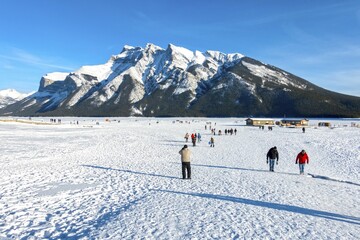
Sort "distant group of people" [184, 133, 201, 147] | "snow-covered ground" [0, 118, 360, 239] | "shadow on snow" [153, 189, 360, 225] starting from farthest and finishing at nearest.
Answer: "distant group of people" [184, 133, 201, 147] → "shadow on snow" [153, 189, 360, 225] → "snow-covered ground" [0, 118, 360, 239]

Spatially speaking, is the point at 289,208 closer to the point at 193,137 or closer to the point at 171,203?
the point at 171,203

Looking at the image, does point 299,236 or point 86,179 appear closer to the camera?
point 299,236

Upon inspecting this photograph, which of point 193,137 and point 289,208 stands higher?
point 193,137

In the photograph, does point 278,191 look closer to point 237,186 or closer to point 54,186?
point 237,186

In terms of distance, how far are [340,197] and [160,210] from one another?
27.1 feet

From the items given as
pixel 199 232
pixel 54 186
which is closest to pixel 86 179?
pixel 54 186

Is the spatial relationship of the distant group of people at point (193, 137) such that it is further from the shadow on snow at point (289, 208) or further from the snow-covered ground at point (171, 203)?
the shadow on snow at point (289, 208)

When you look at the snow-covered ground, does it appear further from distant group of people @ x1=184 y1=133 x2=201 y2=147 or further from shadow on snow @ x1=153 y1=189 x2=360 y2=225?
distant group of people @ x1=184 y1=133 x2=201 y2=147

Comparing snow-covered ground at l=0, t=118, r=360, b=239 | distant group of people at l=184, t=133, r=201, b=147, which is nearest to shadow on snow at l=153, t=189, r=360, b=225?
snow-covered ground at l=0, t=118, r=360, b=239

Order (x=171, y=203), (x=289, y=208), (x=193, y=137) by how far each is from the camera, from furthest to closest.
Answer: (x=193, y=137) → (x=171, y=203) → (x=289, y=208)

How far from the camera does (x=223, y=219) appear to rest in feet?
32.7

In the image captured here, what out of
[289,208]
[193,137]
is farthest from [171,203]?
[193,137]

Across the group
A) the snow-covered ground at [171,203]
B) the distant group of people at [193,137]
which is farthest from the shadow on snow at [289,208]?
the distant group of people at [193,137]

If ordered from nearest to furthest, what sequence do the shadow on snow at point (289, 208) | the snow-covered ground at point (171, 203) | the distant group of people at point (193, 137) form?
the snow-covered ground at point (171, 203)
the shadow on snow at point (289, 208)
the distant group of people at point (193, 137)
